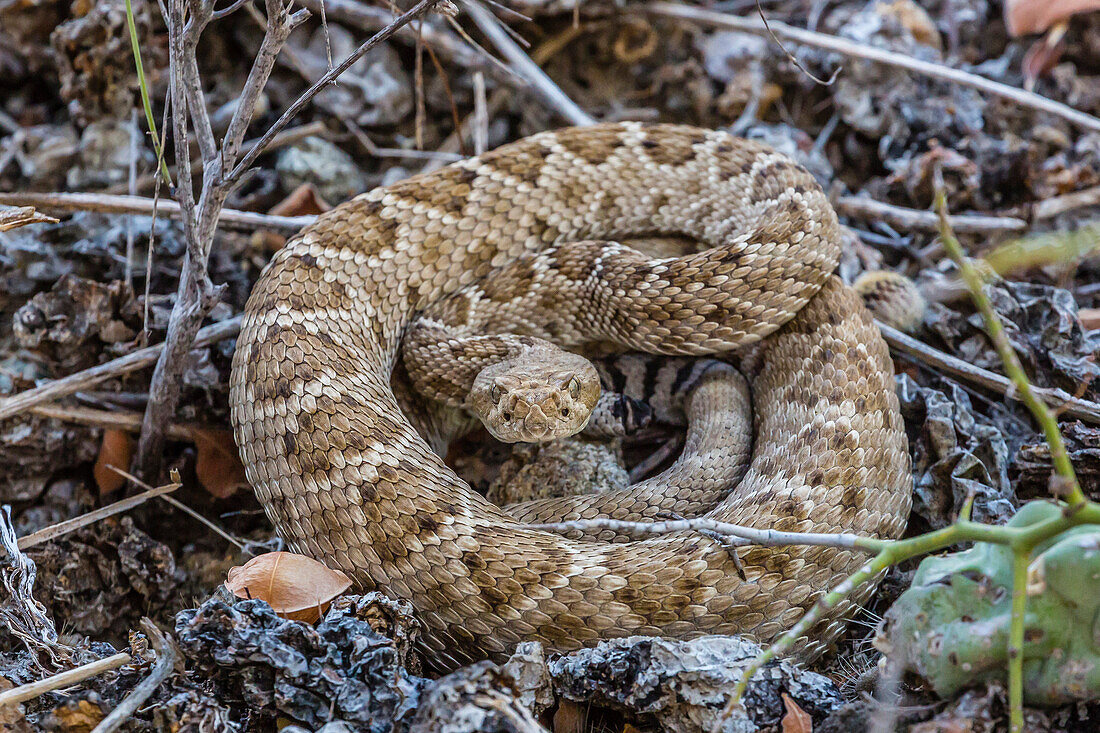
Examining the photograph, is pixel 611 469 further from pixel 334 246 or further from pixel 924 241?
pixel 924 241

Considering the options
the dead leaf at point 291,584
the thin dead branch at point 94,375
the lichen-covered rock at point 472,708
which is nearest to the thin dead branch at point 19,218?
the thin dead branch at point 94,375

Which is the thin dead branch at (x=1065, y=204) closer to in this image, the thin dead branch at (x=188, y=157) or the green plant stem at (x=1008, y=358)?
the green plant stem at (x=1008, y=358)

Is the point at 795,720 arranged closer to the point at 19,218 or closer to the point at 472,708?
the point at 472,708

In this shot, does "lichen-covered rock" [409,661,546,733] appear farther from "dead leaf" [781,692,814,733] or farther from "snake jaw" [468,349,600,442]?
"snake jaw" [468,349,600,442]

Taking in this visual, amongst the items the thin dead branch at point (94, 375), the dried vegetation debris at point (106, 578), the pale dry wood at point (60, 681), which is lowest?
the dried vegetation debris at point (106, 578)

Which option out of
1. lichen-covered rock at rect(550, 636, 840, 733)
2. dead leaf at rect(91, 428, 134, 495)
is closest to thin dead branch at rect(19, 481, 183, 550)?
dead leaf at rect(91, 428, 134, 495)
